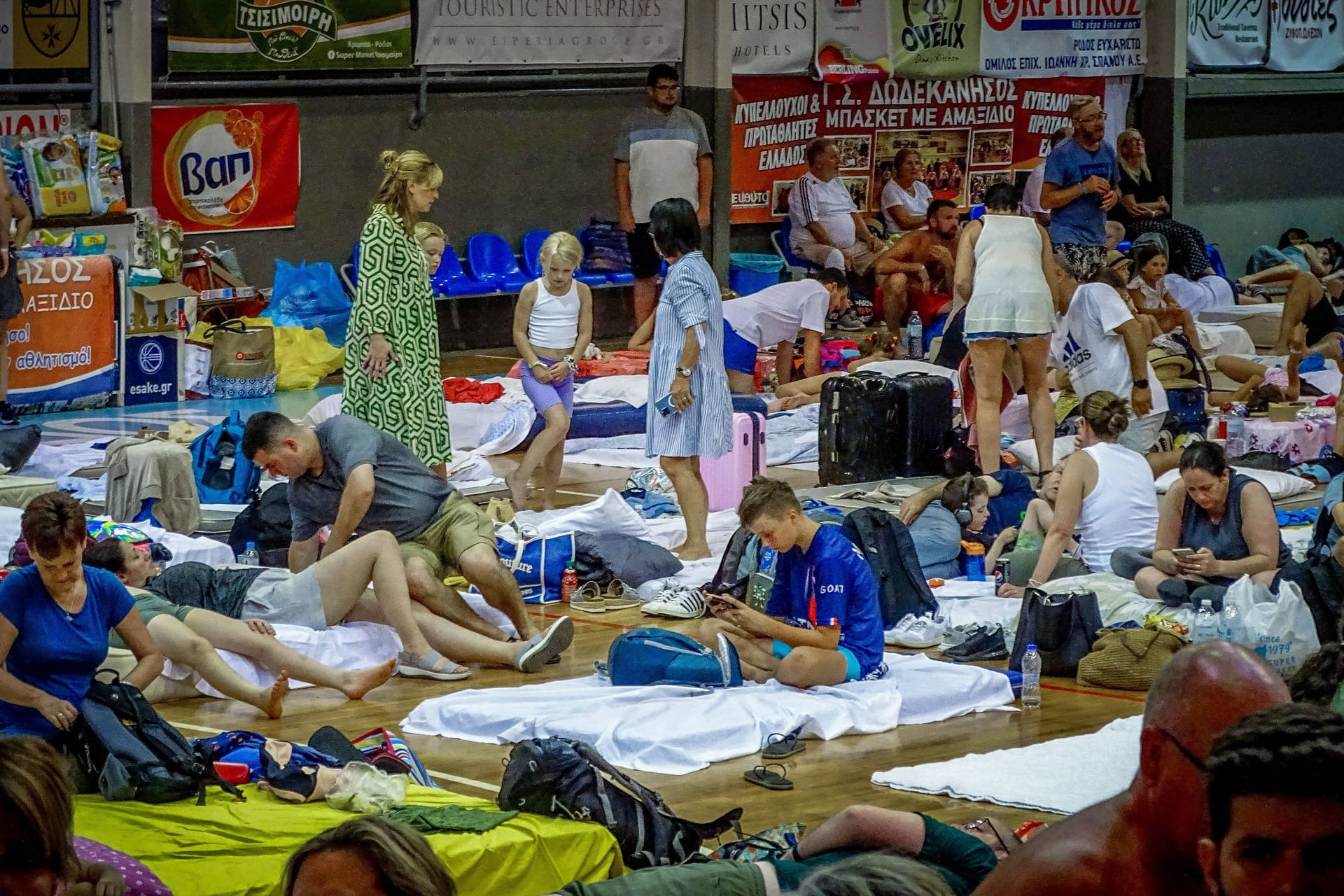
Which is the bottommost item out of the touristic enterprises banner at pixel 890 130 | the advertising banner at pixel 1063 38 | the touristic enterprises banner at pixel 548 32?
the touristic enterprises banner at pixel 890 130

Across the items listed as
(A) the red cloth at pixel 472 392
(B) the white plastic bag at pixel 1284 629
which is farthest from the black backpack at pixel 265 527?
(B) the white plastic bag at pixel 1284 629

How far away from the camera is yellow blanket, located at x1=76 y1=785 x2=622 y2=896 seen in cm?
508

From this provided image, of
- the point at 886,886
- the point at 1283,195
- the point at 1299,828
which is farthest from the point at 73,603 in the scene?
the point at 1283,195

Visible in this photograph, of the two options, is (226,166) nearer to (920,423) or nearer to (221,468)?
(221,468)

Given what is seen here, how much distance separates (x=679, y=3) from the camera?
17.1m

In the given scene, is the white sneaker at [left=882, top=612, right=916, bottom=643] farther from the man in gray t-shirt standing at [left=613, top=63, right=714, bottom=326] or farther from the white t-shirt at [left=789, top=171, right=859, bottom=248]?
the white t-shirt at [left=789, top=171, right=859, bottom=248]

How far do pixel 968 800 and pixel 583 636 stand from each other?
98.2 inches

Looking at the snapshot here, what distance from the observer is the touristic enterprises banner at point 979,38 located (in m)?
18.3

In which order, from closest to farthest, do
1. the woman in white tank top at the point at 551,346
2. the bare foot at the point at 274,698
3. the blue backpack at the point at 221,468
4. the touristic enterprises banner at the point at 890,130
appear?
the bare foot at the point at 274,698
the blue backpack at the point at 221,468
the woman in white tank top at the point at 551,346
the touristic enterprises banner at the point at 890,130

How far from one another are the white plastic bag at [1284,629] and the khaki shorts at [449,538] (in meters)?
2.80

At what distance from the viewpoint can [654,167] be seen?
1588 centimetres

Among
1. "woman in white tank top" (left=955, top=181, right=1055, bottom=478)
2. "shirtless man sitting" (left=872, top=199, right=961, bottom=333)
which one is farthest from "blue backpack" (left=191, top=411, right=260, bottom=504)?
"shirtless man sitting" (left=872, top=199, right=961, bottom=333)

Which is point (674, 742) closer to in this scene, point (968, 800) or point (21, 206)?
point (968, 800)

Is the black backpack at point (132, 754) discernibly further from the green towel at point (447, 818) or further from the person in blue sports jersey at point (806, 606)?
the person in blue sports jersey at point (806, 606)
